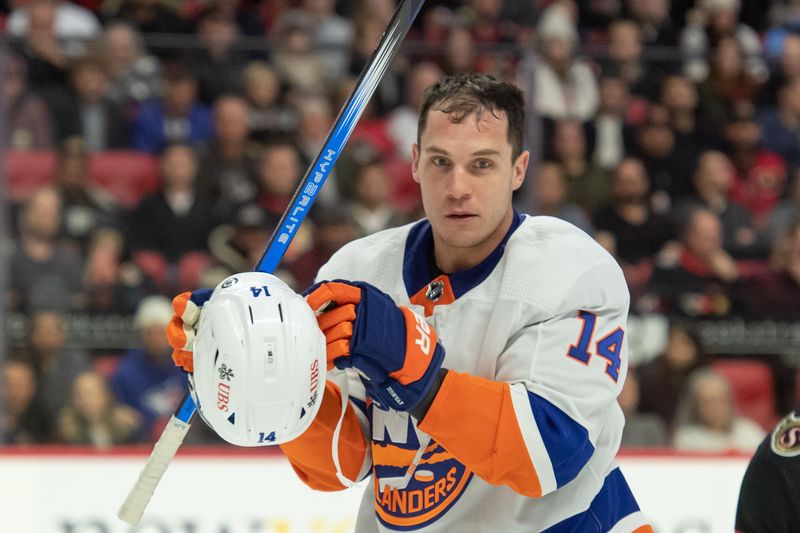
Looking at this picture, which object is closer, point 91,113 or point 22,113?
point 22,113

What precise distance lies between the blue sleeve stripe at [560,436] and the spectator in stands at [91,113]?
3.39 m

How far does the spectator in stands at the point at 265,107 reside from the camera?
208 inches

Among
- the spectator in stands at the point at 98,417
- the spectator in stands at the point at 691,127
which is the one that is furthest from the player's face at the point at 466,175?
the spectator in stands at the point at 691,127

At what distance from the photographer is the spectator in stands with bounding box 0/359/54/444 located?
15.2ft

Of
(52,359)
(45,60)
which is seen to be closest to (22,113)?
(45,60)

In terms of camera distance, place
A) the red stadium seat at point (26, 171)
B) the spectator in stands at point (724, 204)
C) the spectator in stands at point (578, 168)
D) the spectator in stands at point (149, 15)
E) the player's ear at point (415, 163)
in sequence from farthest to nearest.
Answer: the spectator in stands at point (149, 15) → the spectator in stands at point (724, 204) → the spectator in stands at point (578, 168) → the red stadium seat at point (26, 171) → the player's ear at point (415, 163)

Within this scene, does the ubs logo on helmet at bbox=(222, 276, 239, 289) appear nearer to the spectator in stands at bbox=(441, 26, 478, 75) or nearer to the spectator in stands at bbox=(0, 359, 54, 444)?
the spectator in stands at bbox=(0, 359, 54, 444)

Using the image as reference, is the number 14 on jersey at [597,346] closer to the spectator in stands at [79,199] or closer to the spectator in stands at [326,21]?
the spectator in stands at [79,199]

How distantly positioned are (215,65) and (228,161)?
0.41 m

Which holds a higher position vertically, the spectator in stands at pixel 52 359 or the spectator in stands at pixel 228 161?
the spectator in stands at pixel 228 161

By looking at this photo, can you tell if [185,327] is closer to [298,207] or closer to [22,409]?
[298,207]

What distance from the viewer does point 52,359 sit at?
187 inches

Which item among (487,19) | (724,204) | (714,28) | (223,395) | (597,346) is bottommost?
(223,395)

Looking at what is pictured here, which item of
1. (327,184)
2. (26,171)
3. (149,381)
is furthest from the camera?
(327,184)
